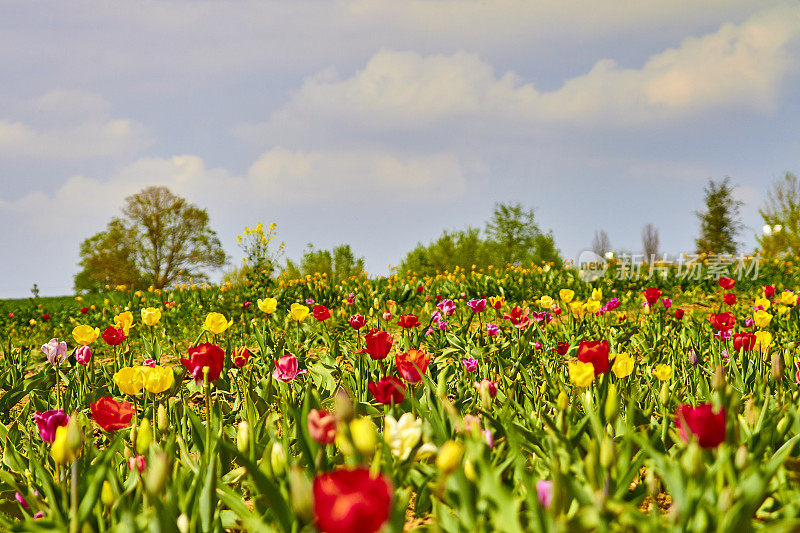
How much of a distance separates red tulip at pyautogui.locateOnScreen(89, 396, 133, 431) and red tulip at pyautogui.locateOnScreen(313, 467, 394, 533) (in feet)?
4.37

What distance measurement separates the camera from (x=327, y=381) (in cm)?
324

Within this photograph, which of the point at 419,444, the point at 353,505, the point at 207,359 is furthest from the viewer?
the point at 207,359

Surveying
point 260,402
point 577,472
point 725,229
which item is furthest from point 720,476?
point 725,229

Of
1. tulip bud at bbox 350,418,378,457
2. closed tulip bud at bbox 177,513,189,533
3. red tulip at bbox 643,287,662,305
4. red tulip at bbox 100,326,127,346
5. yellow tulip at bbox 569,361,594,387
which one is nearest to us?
tulip bud at bbox 350,418,378,457

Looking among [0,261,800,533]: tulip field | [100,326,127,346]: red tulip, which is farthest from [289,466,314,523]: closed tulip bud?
[100,326,127,346]: red tulip

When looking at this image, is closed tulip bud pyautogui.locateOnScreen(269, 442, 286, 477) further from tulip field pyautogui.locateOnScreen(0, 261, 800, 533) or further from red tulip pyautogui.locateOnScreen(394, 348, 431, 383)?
Answer: red tulip pyautogui.locateOnScreen(394, 348, 431, 383)

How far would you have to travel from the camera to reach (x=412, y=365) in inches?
84.4

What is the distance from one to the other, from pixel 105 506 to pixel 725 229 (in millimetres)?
39556

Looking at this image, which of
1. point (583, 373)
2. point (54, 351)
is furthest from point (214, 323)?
point (583, 373)

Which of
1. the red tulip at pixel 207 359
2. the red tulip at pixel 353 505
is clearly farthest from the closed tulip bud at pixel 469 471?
the red tulip at pixel 207 359

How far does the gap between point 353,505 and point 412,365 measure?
4.23ft

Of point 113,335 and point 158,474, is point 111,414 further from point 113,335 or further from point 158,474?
point 113,335

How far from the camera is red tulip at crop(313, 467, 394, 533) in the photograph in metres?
0.86

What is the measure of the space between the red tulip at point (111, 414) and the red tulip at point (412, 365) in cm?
96
